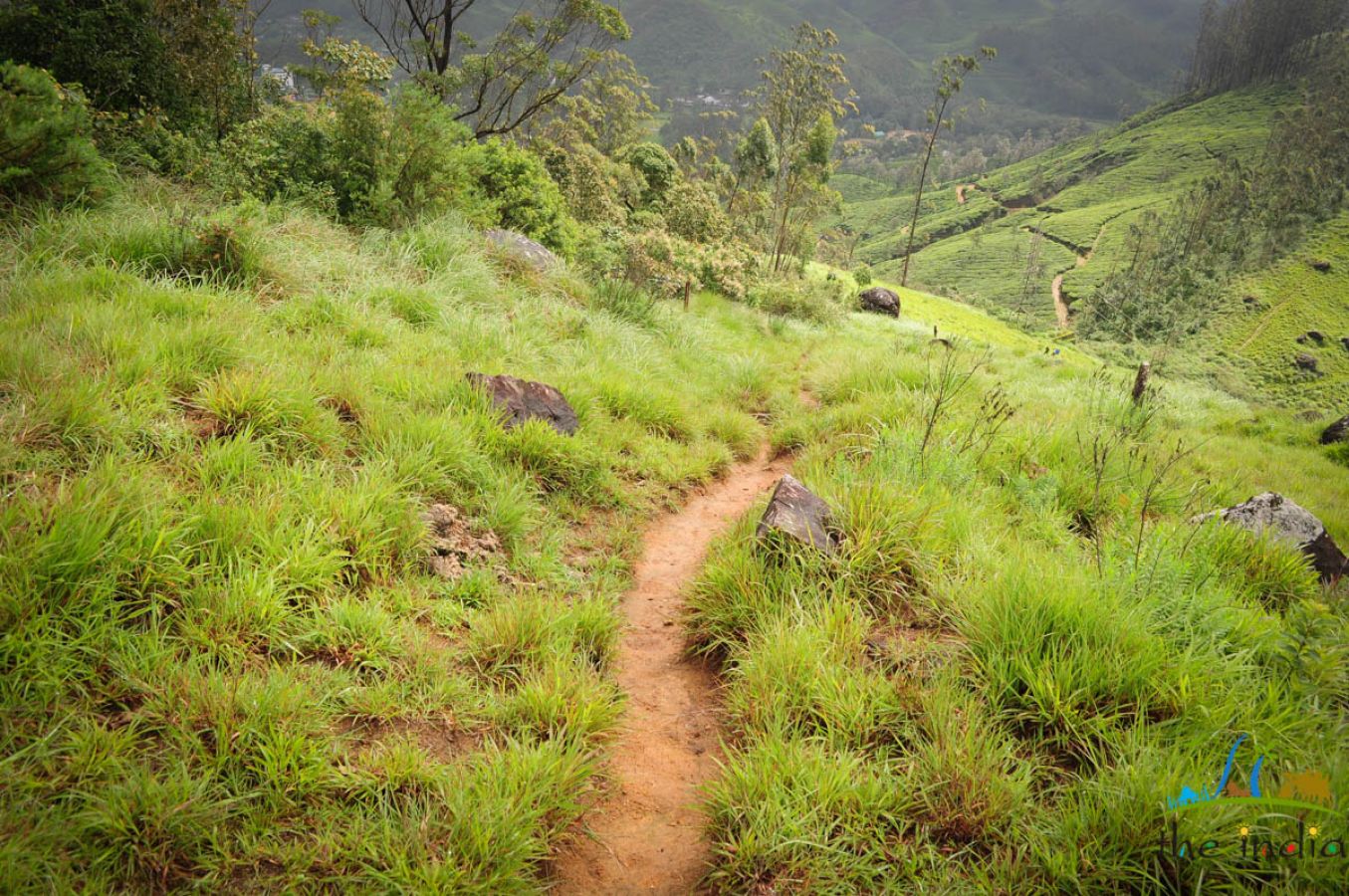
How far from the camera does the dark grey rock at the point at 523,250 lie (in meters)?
9.11

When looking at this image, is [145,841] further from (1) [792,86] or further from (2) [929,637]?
(1) [792,86]

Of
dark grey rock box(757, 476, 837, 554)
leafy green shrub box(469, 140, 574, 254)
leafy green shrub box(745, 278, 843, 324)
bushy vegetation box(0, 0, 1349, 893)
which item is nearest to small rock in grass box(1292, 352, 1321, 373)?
leafy green shrub box(745, 278, 843, 324)

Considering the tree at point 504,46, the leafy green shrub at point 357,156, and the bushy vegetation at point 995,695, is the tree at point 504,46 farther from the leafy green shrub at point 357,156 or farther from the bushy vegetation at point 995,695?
the bushy vegetation at point 995,695

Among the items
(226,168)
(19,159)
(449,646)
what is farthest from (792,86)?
(449,646)

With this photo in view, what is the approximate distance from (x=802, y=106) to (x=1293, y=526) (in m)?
36.8

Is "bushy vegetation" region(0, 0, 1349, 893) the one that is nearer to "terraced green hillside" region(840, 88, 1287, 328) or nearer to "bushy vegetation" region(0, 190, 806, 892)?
"bushy vegetation" region(0, 190, 806, 892)

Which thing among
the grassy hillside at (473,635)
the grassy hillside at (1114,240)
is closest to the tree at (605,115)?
the grassy hillside at (473,635)

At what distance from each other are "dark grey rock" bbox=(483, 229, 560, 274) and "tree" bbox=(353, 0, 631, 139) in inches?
308

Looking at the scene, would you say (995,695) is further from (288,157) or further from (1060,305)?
(1060,305)

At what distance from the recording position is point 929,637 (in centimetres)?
313

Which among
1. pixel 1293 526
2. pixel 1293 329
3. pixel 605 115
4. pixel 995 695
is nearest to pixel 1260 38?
pixel 1293 329

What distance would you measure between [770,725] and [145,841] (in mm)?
2133

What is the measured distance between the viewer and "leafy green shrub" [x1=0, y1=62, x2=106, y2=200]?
4785 millimetres

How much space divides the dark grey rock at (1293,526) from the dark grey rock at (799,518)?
303cm
